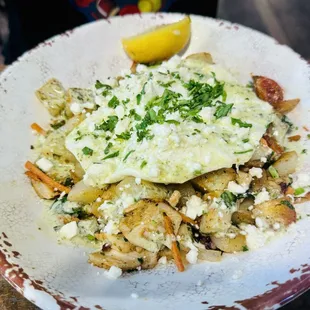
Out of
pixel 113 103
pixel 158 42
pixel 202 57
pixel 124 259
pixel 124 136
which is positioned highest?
pixel 158 42

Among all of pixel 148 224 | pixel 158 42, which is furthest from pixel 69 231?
pixel 158 42

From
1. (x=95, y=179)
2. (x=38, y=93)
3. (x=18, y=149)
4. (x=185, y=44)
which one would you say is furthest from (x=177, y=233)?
(x=185, y=44)

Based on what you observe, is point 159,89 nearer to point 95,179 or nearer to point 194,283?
point 95,179

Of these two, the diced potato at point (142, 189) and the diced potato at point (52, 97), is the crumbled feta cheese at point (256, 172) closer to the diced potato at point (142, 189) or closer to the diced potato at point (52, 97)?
the diced potato at point (142, 189)

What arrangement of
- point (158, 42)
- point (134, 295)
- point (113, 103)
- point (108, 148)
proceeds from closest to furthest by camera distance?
point (134, 295) → point (108, 148) → point (113, 103) → point (158, 42)

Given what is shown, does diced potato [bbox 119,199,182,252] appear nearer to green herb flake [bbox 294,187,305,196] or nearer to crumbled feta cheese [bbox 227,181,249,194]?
crumbled feta cheese [bbox 227,181,249,194]

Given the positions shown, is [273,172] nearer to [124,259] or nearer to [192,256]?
[192,256]
